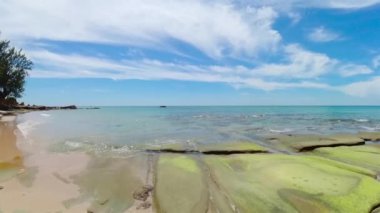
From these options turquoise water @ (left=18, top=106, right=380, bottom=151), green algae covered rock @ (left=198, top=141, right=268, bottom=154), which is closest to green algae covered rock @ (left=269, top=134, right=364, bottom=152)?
green algae covered rock @ (left=198, top=141, right=268, bottom=154)

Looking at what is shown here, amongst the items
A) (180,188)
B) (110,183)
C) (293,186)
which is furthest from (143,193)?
(293,186)

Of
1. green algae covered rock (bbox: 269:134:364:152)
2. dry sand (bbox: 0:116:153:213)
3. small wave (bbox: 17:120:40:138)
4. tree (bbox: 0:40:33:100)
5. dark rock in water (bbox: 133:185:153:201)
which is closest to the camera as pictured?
dry sand (bbox: 0:116:153:213)

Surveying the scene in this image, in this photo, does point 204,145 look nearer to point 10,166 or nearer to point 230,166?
point 230,166

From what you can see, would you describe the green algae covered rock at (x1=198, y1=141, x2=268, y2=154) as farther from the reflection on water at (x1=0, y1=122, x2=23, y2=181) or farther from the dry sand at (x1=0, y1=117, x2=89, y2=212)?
the reflection on water at (x1=0, y1=122, x2=23, y2=181)

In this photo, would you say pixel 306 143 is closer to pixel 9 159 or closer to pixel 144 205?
pixel 144 205

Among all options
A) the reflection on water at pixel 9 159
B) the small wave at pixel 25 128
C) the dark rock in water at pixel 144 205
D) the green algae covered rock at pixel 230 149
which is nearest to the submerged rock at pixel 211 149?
the green algae covered rock at pixel 230 149

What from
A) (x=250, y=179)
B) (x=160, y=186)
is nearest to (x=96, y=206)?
(x=160, y=186)

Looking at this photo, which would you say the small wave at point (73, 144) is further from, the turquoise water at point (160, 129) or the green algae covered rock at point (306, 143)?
the green algae covered rock at point (306, 143)
